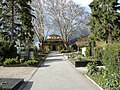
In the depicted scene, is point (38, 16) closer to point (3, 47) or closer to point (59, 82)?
point (3, 47)

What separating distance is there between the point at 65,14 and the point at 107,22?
34.8 metres

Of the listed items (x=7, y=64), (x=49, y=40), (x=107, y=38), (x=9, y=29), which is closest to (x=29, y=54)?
(x=9, y=29)

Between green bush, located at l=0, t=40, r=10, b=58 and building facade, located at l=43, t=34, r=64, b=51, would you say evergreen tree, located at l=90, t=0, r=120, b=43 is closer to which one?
green bush, located at l=0, t=40, r=10, b=58

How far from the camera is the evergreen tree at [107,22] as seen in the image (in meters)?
40.3

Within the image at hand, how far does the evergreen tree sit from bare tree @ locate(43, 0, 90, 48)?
105 ft

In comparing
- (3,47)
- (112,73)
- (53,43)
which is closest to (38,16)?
(53,43)

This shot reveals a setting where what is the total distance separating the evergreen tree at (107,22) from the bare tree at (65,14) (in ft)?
105

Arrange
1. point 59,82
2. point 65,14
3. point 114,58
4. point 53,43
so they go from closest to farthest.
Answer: point 114,58 → point 59,82 → point 65,14 → point 53,43

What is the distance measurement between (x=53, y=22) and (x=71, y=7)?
675 cm

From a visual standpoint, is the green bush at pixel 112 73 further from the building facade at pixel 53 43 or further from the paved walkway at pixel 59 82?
the building facade at pixel 53 43

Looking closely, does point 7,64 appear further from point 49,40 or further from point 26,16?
point 49,40

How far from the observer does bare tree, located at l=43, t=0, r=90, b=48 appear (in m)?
73.3

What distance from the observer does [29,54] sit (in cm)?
3881

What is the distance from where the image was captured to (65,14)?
74625 mm
